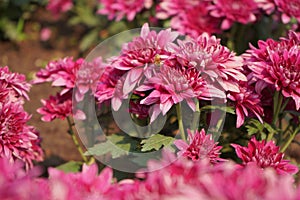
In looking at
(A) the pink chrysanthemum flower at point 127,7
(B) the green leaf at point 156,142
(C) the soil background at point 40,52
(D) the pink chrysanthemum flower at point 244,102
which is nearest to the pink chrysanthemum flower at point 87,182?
(B) the green leaf at point 156,142

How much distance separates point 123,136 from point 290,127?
2.54 ft

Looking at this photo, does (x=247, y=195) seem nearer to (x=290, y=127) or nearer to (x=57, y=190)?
(x=57, y=190)

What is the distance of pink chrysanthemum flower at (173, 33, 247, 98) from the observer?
1776 mm

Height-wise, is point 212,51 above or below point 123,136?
above

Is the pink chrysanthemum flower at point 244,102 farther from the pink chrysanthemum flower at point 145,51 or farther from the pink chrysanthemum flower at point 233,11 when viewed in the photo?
the pink chrysanthemum flower at point 233,11

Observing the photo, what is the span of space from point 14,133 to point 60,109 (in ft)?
0.91

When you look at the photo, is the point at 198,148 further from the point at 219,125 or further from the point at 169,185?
the point at 169,185

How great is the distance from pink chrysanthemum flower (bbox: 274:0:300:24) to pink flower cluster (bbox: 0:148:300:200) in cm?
132

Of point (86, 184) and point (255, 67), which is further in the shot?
point (255, 67)

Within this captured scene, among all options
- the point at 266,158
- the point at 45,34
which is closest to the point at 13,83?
the point at 266,158

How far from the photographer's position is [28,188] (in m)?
1.06

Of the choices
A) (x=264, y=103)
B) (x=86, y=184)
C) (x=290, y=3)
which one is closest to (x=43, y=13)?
(x=290, y=3)

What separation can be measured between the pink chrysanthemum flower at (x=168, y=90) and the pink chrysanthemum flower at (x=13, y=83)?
567mm

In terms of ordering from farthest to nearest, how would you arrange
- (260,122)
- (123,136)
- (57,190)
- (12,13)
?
(12,13) < (123,136) < (260,122) < (57,190)
